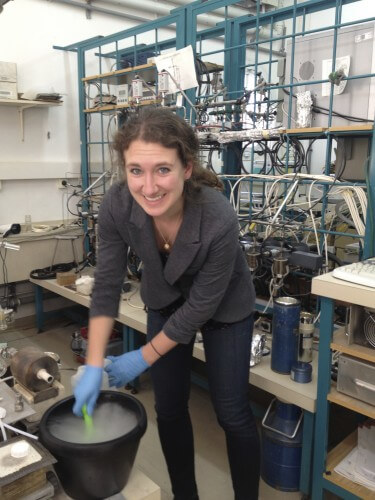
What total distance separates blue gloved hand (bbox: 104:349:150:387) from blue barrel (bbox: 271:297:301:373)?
66 cm

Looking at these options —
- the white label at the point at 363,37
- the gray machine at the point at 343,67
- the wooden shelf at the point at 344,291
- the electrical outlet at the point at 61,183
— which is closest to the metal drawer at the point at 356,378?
the wooden shelf at the point at 344,291

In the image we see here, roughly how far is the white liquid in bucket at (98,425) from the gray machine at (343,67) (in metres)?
1.49

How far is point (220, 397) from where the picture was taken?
4.32 feet

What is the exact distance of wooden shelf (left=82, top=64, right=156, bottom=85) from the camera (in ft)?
9.10

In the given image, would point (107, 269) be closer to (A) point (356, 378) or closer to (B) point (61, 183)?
(A) point (356, 378)

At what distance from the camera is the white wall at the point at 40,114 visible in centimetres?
332

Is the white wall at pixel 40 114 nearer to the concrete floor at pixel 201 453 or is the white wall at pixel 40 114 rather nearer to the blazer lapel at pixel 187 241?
the concrete floor at pixel 201 453

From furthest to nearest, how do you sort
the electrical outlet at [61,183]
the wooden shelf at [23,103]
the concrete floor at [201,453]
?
the electrical outlet at [61,183], the wooden shelf at [23,103], the concrete floor at [201,453]

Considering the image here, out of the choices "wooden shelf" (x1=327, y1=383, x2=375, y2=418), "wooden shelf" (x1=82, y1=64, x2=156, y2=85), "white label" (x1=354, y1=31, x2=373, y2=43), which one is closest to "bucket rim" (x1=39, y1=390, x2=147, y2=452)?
"wooden shelf" (x1=327, y1=383, x2=375, y2=418)

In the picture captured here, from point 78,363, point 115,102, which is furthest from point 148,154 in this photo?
point 115,102

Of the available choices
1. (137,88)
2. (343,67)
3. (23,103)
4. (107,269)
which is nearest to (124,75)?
(137,88)

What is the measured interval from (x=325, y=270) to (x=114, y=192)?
114 centimetres

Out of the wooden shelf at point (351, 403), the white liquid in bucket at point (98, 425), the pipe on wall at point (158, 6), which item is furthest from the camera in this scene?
the pipe on wall at point (158, 6)

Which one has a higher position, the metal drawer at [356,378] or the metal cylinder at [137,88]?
the metal cylinder at [137,88]
